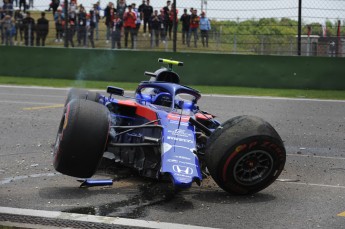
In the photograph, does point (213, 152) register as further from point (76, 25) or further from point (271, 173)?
point (76, 25)

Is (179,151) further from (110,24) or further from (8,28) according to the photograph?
(8,28)

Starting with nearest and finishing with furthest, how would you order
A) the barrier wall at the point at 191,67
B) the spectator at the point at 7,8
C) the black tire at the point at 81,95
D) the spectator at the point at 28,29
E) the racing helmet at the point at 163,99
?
the racing helmet at the point at 163,99 → the black tire at the point at 81,95 → the barrier wall at the point at 191,67 → the spectator at the point at 28,29 → the spectator at the point at 7,8

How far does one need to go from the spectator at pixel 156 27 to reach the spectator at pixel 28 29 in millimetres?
4137

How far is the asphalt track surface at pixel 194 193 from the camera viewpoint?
20.6 feet

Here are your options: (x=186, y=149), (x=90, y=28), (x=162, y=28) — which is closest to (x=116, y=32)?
(x=90, y=28)

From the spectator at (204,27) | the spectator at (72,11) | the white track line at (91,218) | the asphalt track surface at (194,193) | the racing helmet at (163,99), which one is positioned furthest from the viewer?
the spectator at (72,11)

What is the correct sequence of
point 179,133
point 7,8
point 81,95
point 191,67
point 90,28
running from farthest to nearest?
point 7,8
point 90,28
point 191,67
point 81,95
point 179,133

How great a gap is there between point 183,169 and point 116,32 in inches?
601

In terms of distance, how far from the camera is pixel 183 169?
6.56 m

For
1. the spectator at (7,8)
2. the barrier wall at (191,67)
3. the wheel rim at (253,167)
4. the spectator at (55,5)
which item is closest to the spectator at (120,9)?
the barrier wall at (191,67)

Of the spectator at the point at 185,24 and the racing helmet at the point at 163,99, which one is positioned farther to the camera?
the spectator at the point at 185,24

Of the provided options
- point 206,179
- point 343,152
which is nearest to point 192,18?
→ point 343,152

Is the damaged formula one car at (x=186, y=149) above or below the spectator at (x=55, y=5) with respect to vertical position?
below

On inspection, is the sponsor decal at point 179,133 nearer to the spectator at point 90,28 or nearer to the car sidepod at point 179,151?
the car sidepod at point 179,151
